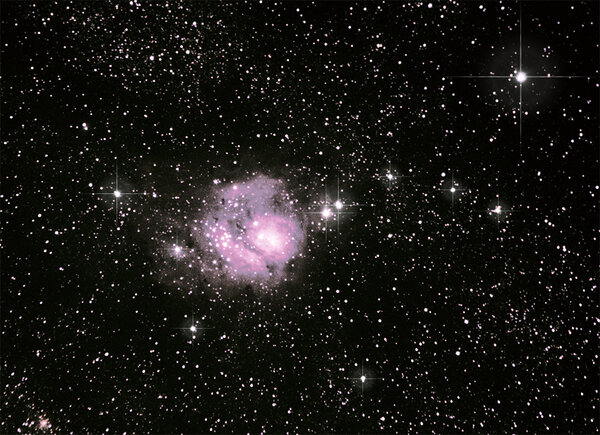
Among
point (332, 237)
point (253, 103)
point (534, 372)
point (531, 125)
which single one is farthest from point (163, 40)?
point (534, 372)

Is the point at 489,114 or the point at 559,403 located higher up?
the point at 489,114

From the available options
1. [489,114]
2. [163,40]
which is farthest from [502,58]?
[163,40]

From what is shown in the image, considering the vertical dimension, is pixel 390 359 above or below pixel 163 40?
below

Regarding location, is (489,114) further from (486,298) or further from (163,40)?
(163,40)

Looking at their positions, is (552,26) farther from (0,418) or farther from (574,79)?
(0,418)

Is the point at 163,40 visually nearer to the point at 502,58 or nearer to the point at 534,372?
the point at 502,58

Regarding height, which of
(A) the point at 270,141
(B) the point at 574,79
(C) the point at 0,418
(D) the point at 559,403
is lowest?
(C) the point at 0,418
